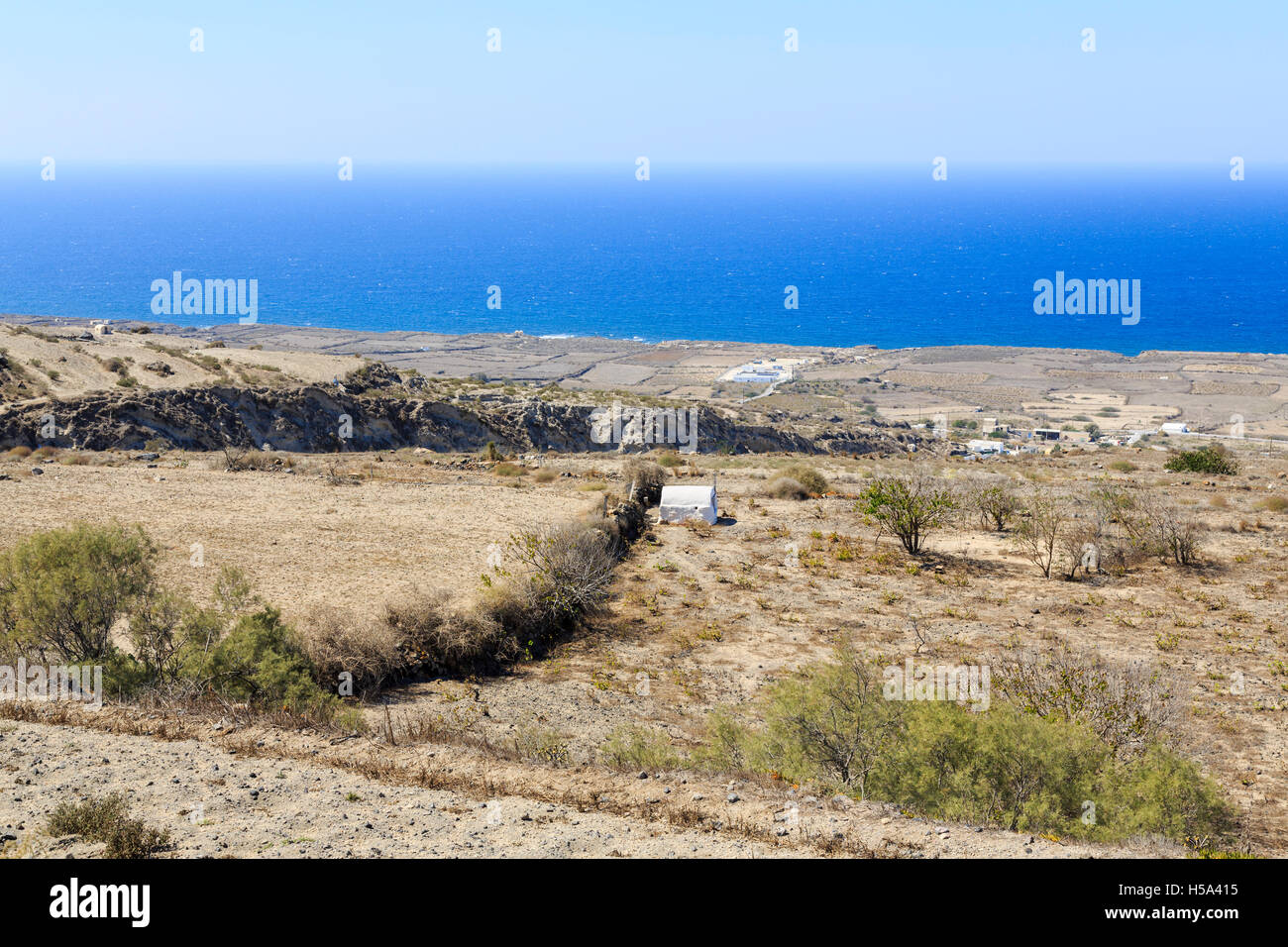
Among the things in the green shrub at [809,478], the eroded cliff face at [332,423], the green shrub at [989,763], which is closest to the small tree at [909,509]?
the green shrub at [809,478]

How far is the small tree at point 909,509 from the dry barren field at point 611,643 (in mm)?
573

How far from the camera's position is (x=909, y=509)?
61.9ft

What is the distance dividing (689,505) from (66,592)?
43.1ft

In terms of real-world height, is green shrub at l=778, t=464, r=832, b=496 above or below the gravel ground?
above

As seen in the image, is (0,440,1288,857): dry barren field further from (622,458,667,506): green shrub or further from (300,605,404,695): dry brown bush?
(622,458,667,506): green shrub

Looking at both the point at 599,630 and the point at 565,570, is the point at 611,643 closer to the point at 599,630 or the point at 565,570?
the point at 599,630

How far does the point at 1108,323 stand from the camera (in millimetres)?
108125

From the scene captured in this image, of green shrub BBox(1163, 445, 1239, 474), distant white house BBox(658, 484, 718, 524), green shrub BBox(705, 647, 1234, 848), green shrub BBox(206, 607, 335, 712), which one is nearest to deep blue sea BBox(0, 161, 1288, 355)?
green shrub BBox(1163, 445, 1239, 474)

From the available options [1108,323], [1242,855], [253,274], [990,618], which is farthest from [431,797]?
[253,274]

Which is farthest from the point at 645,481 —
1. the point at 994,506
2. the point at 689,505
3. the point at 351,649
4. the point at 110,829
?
the point at 110,829

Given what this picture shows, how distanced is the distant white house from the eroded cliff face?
1606cm

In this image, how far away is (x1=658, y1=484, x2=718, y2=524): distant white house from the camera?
21188 mm

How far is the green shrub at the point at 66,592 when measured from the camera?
10609mm
